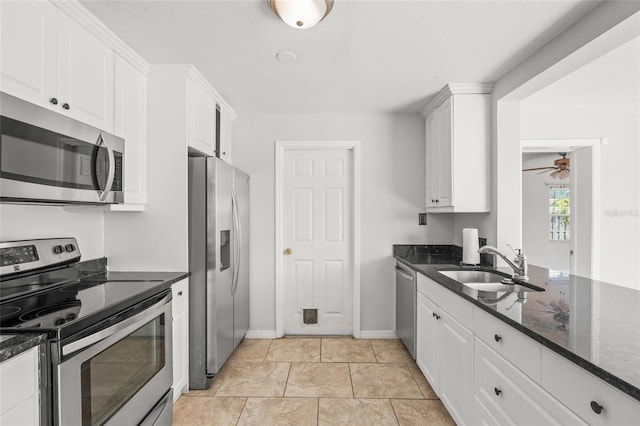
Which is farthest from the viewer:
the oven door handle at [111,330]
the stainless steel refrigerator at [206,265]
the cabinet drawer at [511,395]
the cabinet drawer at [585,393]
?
the stainless steel refrigerator at [206,265]

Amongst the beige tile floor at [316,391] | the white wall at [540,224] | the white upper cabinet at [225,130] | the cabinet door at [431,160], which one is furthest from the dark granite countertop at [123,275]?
the white wall at [540,224]

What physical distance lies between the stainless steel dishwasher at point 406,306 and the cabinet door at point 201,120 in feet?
6.59

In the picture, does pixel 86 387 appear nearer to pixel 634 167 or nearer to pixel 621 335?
→ pixel 621 335

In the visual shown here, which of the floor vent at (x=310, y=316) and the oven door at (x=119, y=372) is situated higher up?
the oven door at (x=119, y=372)

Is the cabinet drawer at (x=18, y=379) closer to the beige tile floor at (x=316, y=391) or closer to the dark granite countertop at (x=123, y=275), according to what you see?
the dark granite countertop at (x=123, y=275)

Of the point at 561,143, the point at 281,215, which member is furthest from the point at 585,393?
the point at 561,143

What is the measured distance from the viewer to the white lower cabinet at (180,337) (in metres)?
2.20

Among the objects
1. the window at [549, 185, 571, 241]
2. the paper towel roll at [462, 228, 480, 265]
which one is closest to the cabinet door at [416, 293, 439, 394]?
the paper towel roll at [462, 228, 480, 265]

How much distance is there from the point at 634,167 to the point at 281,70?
3438 millimetres

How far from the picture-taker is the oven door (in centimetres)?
122

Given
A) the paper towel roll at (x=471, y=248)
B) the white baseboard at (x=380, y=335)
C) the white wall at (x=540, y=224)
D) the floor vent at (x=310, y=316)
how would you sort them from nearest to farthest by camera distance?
the paper towel roll at (x=471, y=248), the white baseboard at (x=380, y=335), the floor vent at (x=310, y=316), the white wall at (x=540, y=224)

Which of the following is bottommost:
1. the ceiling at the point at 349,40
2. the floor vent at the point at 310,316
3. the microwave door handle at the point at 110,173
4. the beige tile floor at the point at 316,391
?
the beige tile floor at the point at 316,391

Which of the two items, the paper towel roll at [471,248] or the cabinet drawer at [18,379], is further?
the paper towel roll at [471,248]

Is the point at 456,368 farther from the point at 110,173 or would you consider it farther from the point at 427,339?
the point at 110,173
